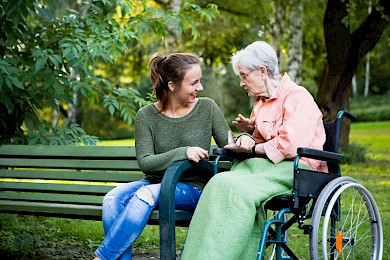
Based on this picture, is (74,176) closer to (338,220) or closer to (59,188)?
(59,188)

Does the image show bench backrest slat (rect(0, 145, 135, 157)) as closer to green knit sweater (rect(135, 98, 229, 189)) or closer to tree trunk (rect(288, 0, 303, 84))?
green knit sweater (rect(135, 98, 229, 189))

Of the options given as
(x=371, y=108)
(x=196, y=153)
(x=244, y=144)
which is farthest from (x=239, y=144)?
(x=371, y=108)

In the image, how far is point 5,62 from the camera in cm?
505

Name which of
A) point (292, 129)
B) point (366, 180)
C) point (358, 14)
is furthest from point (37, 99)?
point (358, 14)

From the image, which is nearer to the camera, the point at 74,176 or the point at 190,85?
the point at 190,85

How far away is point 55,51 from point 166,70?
2.02 m

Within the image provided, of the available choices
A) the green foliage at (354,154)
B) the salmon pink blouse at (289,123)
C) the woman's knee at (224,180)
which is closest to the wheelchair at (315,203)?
the salmon pink blouse at (289,123)

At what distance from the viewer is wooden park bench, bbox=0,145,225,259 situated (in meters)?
3.86

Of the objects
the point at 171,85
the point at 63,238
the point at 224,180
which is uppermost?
the point at 171,85

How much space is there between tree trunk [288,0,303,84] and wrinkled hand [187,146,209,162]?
38.0 ft

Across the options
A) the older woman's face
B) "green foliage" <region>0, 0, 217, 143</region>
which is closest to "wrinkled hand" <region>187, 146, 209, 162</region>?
the older woman's face

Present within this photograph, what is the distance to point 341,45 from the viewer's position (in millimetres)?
11406

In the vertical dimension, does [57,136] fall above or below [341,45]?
below

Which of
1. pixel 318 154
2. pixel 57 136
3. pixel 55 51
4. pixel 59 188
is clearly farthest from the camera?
pixel 57 136
